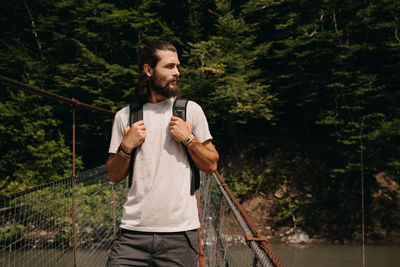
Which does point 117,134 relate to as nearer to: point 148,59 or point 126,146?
point 126,146

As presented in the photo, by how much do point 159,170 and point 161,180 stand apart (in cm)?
4

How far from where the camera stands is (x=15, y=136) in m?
9.04

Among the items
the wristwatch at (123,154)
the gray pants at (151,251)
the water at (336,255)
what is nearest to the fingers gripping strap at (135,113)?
the wristwatch at (123,154)

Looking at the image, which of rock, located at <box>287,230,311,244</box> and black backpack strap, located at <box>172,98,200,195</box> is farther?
rock, located at <box>287,230,311,244</box>

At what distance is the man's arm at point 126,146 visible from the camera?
88cm

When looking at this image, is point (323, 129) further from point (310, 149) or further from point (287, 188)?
point (287, 188)

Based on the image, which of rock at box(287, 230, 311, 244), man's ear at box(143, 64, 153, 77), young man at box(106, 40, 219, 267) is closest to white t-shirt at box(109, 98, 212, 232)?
young man at box(106, 40, 219, 267)

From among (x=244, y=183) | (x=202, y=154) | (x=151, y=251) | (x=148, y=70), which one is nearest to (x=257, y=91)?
(x=244, y=183)

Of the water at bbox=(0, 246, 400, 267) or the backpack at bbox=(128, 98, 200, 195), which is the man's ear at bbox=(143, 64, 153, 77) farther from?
the water at bbox=(0, 246, 400, 267)

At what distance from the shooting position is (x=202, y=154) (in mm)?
909

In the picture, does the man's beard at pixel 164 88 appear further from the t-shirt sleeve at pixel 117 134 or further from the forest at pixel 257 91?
the forest at pixel 257 91

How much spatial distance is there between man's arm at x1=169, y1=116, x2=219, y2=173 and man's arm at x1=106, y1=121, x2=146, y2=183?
0.11 m

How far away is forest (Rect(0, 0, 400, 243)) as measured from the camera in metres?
8.29

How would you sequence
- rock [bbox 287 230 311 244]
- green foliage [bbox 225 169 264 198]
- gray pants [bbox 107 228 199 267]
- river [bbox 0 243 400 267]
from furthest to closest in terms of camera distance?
green foliage [bbox 225 169 264 198] → rock [bbox 287 230 311 244] → river [bbox 0 243 400 267] → gray pants [bbox 107 228 199 267]
